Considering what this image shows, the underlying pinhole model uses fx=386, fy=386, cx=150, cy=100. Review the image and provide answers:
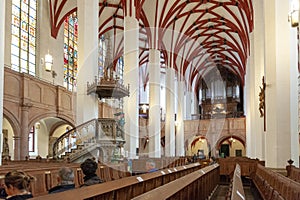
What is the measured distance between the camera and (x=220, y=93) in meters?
40.3

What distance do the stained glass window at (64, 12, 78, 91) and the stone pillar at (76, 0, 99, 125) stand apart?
7384 millimetres

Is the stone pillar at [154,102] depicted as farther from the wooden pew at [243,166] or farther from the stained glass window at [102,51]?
the wooden pew at [243,166]

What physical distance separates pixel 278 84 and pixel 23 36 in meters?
11.8

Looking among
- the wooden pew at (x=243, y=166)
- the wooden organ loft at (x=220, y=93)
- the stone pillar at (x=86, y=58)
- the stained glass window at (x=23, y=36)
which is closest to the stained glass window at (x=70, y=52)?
the stained glass window at (x=23, y=36)

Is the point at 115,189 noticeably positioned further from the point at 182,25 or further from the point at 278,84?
the point at 182,25

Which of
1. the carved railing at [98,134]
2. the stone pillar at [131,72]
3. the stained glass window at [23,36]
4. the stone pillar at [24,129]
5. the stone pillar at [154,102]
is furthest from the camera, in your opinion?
the stone pillar at [154,102]

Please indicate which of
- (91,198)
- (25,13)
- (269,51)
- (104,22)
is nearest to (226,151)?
(104,22)

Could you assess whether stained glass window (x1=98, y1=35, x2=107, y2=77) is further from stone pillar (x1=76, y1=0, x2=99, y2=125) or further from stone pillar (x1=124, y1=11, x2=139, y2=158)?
stone pillar (x1=76, y1=0, x2=99, y2=125)

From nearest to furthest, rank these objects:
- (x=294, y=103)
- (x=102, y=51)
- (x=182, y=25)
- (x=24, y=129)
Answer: (x=294, y=103), (x=24, y=129), (x=102, y=51), (x=182, y=25)

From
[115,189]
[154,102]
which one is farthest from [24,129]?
[115,189]

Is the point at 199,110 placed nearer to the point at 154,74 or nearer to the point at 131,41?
the point at 154,74

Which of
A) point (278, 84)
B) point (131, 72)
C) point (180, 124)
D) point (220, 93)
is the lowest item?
point (180, 124)

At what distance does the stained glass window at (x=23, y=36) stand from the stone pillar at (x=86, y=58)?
4.07 m

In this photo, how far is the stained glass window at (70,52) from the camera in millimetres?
20953
